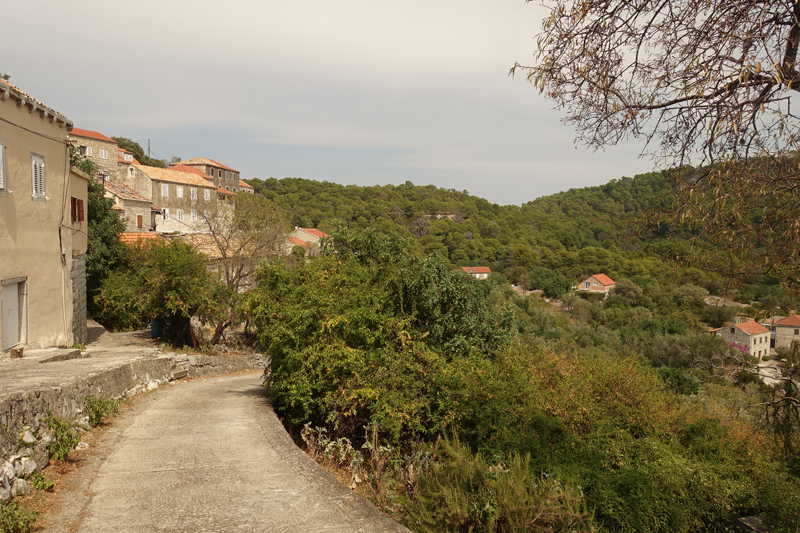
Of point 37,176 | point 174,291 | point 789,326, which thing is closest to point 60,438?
point 37,176

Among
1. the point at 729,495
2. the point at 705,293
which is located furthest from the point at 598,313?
the point at 729,495

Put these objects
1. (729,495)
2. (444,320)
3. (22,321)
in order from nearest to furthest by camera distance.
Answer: (729,495) < (22,321) < (444,320)

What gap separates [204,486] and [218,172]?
72.7m

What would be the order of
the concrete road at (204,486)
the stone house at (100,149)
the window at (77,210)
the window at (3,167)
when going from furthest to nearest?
the stone house at (100,149), the window at (77,210), the window at (3,167), the concrete road at (204,486)

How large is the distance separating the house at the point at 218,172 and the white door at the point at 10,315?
2303 inches

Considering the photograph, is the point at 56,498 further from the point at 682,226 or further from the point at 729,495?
the point at 729,495

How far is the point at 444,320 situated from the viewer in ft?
44.7

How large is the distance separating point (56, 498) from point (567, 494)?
540 cm

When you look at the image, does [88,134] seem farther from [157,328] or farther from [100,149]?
[157,328]

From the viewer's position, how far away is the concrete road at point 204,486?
4898mm

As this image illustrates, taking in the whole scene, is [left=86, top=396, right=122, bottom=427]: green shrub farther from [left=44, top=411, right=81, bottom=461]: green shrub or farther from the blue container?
the blue container

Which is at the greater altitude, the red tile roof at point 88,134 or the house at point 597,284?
the red tile roof at point 88,134

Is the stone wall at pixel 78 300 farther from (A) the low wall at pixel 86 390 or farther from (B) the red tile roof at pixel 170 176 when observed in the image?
(B) the red tile roof at pixel 170 176

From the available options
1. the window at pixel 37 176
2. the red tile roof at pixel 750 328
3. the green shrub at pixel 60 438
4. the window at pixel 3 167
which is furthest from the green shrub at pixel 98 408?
the red tile roof at pixel 750 328
